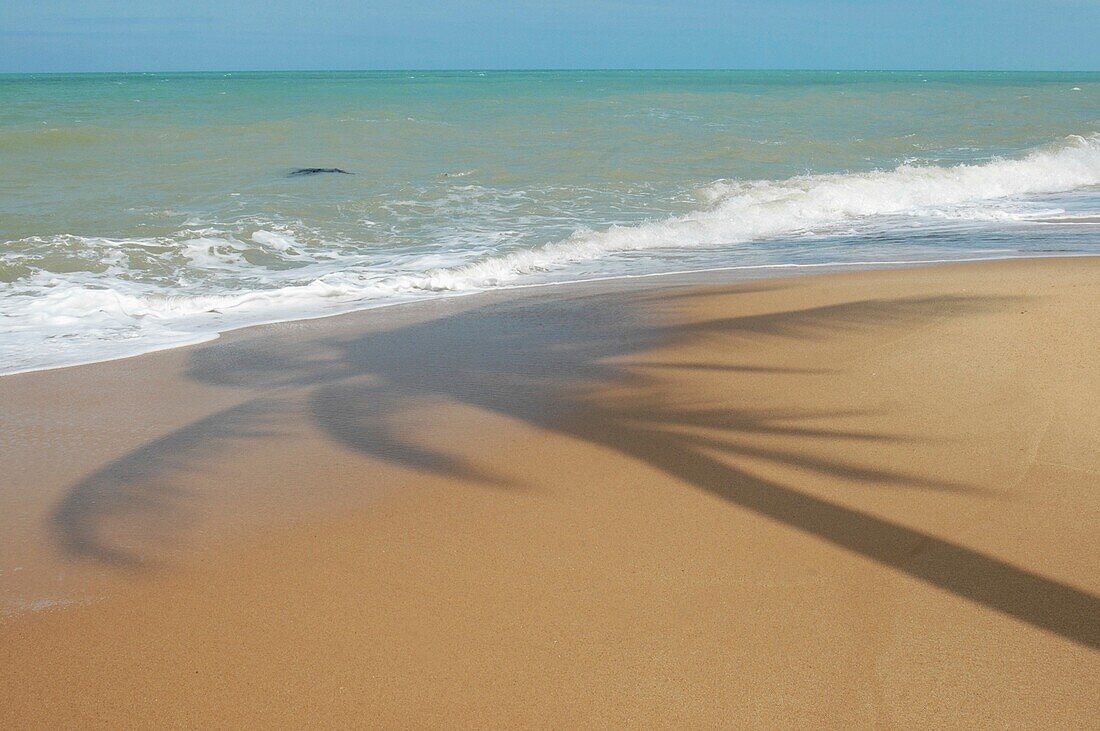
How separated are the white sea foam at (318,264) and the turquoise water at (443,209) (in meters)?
0.03

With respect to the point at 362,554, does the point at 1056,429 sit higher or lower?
higher

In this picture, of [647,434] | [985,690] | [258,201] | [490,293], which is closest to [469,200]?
[258,201]

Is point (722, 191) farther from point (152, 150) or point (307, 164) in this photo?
point (152, 150)

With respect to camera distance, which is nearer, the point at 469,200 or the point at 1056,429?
the point at 1056,429

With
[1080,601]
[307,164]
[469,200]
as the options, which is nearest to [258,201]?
[469,200]

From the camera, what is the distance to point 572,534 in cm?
296

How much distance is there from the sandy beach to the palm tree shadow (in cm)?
2

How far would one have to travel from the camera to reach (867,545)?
9.23 feet

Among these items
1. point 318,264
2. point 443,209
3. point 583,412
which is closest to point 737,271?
point 318,264

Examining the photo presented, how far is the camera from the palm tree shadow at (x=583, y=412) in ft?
9.09

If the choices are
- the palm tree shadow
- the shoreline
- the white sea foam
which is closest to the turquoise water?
the white sea foam

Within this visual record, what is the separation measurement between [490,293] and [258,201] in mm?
6175

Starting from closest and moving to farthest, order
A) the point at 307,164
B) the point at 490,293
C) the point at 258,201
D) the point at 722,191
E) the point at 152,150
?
1. the point at 490,293
2. the point at 258,201
3. the point at 722,191
4. the point at 307,164
5. the point at 152,150

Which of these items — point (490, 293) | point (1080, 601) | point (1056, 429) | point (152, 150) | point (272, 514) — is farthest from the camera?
point (152, 150)
